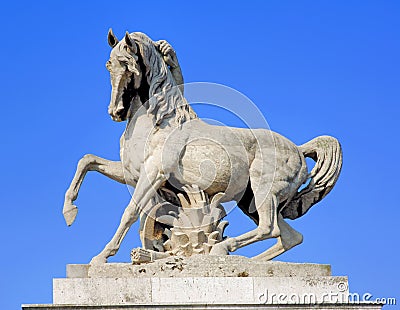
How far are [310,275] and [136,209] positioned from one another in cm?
265

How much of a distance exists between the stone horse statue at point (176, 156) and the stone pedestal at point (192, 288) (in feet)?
1.81

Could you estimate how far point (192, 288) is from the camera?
1850 cm

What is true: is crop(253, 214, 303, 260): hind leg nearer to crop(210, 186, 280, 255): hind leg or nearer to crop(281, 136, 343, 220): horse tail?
crop(210, 186, 280, 255): hind leg

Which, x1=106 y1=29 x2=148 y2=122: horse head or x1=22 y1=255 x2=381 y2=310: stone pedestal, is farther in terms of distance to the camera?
x1=106 y1=29 x2=148 y2=122: horse head

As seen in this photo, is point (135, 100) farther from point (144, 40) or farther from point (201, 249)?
point (201, 249)

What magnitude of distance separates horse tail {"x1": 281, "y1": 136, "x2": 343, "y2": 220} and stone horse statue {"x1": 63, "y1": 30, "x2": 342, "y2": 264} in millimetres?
326

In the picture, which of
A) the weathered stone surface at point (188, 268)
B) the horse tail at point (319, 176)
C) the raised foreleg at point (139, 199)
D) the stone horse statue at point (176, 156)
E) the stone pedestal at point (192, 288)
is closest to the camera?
the stone pedestal at point (192, 288)

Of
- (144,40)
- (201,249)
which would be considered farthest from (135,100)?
(201,249)

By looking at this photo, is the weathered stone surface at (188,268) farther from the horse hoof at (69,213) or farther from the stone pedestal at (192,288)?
the horse hoof at (69,213)

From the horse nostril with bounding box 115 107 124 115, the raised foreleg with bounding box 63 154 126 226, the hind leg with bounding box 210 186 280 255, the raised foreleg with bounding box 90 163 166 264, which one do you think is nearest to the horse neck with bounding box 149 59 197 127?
the horse nostril with bounding box 115 107 124 115

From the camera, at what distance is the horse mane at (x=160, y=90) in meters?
19.9

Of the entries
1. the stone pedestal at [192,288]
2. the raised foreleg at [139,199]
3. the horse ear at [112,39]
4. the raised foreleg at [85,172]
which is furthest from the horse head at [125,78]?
the stone pedestal at [192,288]

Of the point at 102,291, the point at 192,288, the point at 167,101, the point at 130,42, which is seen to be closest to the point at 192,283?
the point at 192,288

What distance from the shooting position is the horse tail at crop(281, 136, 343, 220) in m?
20.7
